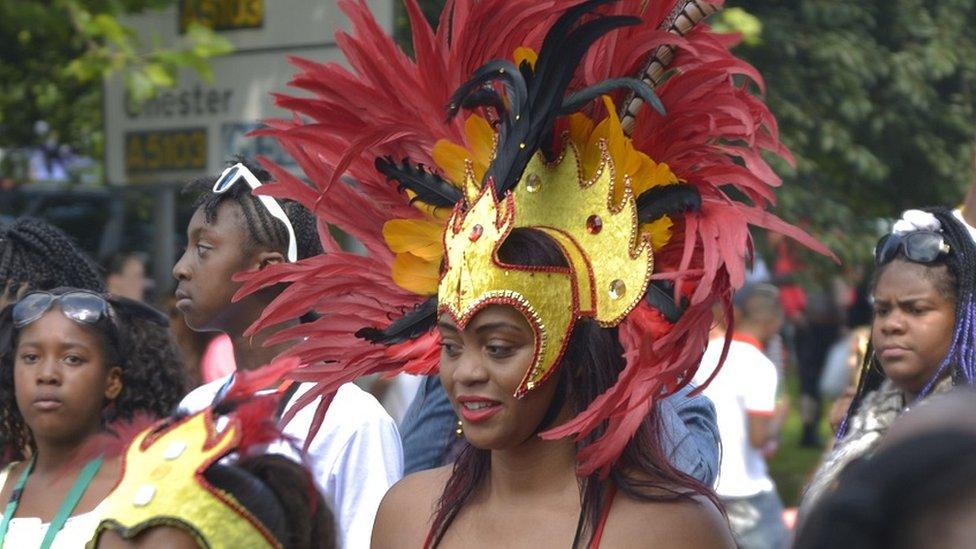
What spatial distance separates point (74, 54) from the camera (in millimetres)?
8711

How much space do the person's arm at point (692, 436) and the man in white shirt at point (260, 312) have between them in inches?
25.0

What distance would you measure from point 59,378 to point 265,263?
21.1 inches

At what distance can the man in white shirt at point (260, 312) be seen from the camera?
358cm

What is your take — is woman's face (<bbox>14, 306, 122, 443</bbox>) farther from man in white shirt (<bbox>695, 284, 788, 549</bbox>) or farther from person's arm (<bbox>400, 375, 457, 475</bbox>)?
man in white shirt (<bbox>695, 284, 788, 549</bbox>)

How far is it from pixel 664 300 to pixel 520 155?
0.36 metres

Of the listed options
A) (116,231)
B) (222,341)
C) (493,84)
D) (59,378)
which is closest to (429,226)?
(493,84)

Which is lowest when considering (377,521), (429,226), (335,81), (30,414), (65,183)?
(65,183)

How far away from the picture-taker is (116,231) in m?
10.6

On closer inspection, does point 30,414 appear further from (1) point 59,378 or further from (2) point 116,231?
(2) point 116,231

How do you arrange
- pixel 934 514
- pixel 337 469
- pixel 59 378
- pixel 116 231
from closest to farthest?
pixel 934 514
pixel 337 469
pixel 59 378
pixel 116 231


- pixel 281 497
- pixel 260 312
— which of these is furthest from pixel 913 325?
pixel 281 497

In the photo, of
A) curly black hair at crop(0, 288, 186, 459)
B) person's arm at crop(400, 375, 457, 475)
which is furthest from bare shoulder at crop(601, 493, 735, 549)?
curly black hair at crop(0, 288, 186, 459)

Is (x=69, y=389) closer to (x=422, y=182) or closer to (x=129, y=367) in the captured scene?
(x=129, y=367)

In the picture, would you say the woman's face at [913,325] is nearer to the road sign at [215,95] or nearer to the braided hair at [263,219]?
the braided hair at [263,219]
